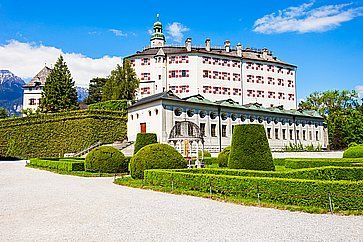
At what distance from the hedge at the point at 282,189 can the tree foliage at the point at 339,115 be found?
50.5 m

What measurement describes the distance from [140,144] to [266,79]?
3940 centimetres

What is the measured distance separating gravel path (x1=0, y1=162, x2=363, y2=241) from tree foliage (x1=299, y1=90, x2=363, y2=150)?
51881 mm

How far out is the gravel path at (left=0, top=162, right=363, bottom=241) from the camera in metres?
7.36

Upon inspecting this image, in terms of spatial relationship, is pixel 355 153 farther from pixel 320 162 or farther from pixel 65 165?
pixel 65 165

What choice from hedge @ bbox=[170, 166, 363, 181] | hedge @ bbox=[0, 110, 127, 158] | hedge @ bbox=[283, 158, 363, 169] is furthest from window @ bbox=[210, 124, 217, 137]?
hedge @ bbox=[170, 166, 363, 181]

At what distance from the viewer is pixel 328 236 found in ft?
23.5

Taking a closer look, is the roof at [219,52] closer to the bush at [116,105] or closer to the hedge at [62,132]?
the bush at [116,105]

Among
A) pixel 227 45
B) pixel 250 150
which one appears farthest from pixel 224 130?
pixel 250 150

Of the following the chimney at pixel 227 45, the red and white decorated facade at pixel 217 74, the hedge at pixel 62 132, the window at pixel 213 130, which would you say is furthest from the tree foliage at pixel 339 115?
the hedge at pixel 62 132

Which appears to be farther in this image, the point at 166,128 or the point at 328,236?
the point at 166,128

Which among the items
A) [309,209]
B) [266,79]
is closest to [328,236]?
[309,209]

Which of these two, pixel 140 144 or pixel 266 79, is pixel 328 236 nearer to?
pixel 140 144

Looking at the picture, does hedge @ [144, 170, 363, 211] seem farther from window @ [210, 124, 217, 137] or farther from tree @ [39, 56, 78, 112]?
tree @ [39, 56, 78, 112]

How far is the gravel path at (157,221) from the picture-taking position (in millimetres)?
7355
